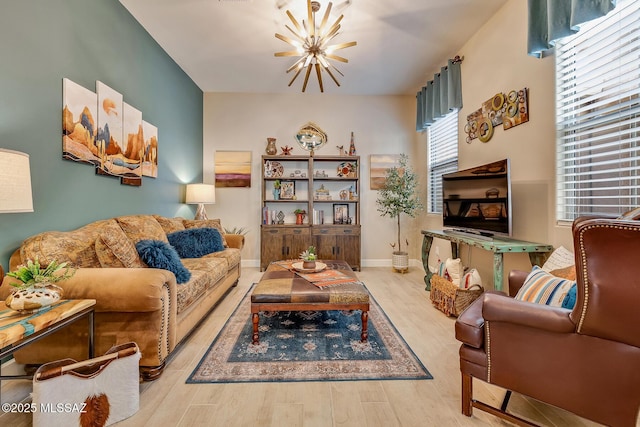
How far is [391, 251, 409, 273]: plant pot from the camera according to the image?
14.5 feet

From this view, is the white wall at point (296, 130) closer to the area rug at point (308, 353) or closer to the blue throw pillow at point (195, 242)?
the blue throw pillow at point (195, 242)

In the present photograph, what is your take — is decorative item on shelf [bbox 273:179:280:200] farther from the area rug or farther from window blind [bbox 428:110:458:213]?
window blind [bbox 428:110:458:213]

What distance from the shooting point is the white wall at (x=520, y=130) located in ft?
7.56

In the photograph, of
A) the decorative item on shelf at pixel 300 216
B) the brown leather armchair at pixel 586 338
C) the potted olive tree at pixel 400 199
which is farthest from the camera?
the decorative item on shelf at pixel 300 216

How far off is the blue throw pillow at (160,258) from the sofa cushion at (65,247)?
0.30 metres

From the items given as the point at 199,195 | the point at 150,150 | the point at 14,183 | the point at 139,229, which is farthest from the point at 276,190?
the point at 14,183

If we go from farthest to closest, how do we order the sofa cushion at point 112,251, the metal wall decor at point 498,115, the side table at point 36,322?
the metal wall decor at point 498,115 < the sofa cushion at point 112,251 < the side table at point 36,322

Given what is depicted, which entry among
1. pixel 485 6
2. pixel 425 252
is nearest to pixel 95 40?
pixel 485 6

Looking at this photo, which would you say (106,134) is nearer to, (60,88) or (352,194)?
(60,88)

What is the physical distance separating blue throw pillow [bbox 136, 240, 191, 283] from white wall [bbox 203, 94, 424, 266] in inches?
106

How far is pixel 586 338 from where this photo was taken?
1095 millimetres

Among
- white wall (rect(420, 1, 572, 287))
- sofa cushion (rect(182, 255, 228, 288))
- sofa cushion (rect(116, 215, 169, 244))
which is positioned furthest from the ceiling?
sofa cushion (rect(182, 255, 228, 288))

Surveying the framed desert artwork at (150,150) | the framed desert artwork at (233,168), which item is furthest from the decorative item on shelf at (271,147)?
the framed desert artwork at (150,150)

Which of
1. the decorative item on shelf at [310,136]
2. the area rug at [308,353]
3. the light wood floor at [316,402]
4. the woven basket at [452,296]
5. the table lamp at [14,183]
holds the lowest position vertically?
the light wood floor at [316,402]
